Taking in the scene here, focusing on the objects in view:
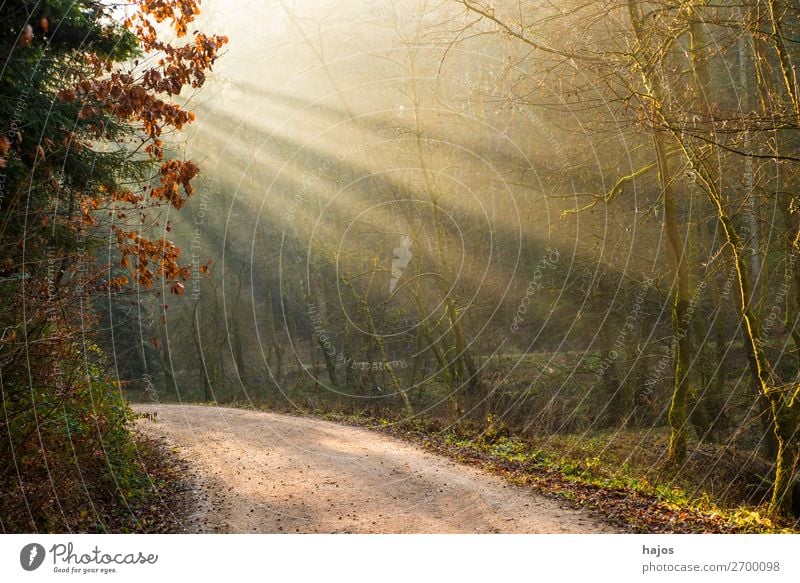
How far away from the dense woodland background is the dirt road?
1.94m

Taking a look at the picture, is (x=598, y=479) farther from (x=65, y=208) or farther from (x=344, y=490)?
(x=65, y=208)

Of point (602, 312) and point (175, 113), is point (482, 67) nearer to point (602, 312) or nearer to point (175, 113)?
point (602, 312)

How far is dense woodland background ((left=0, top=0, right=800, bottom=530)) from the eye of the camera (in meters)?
8.10

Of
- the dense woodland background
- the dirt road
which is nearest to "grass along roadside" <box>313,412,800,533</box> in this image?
the dense woodland background

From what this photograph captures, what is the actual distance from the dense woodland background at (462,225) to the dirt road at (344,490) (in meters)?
1.94

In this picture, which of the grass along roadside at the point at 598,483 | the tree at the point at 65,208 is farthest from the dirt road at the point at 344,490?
the tree at the point at 65,208

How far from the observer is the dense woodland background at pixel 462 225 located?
8.10 metres

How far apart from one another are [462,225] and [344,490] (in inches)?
503
